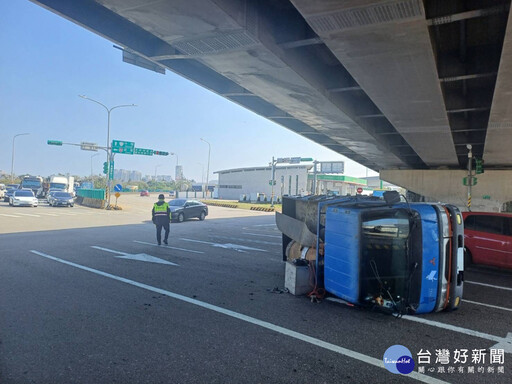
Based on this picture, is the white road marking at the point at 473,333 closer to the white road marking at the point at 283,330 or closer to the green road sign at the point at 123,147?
the white road marking at the point at 283,330

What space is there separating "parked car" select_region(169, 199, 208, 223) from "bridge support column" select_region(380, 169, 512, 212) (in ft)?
55.0

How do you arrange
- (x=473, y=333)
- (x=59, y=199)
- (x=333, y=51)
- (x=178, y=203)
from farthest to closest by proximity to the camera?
(x=59, y=199) → (x=178, y=203) → (x=333, y=51) → (x=473, y=333)

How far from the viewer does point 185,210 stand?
21766mm

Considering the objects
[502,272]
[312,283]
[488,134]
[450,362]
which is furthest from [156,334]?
[488,134]

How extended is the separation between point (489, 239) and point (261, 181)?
59.6m

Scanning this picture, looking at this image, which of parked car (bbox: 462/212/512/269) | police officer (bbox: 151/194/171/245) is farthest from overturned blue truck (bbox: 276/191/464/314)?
police officer (bbox: 151/194/171/245)

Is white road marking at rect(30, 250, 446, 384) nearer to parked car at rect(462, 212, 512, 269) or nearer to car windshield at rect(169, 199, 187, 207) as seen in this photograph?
parked car at rect(462, 212, 512, 269)

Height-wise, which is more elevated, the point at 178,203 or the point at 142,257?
the point at 178,203

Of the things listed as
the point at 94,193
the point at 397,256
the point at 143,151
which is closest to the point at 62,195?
the point at 94,193

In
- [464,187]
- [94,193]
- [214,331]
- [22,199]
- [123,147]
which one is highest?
[123,147]

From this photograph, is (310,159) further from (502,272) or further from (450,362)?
(450,362)

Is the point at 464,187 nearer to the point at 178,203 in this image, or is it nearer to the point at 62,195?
the point at 178,203

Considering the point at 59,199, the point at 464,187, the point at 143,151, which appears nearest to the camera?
the point at 464,187

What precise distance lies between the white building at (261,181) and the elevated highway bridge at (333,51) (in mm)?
48708
